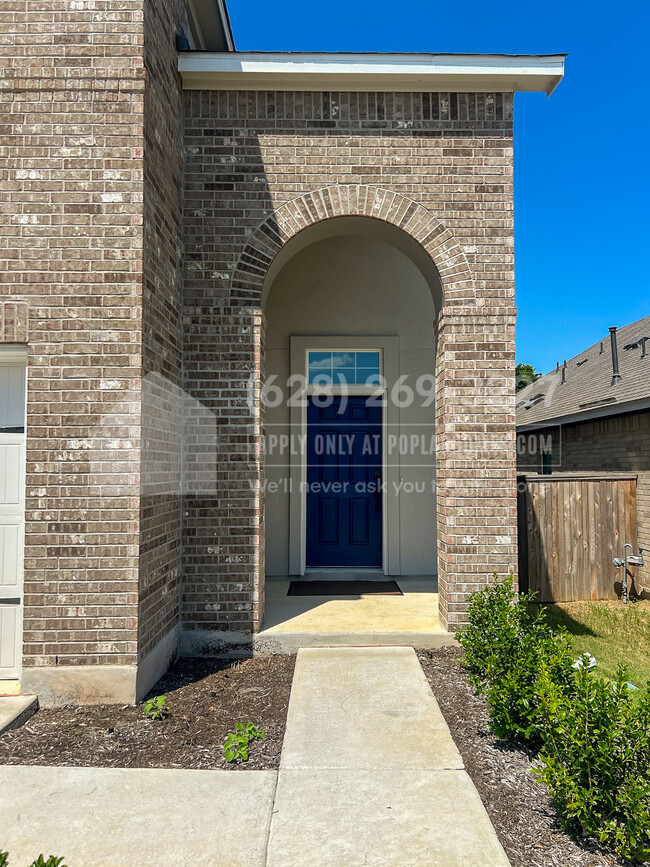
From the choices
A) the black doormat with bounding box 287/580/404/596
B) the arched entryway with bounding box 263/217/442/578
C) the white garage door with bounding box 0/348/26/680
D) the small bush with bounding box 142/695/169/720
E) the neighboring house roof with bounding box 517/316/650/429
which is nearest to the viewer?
the small bush with bounding box 142/695/169/720

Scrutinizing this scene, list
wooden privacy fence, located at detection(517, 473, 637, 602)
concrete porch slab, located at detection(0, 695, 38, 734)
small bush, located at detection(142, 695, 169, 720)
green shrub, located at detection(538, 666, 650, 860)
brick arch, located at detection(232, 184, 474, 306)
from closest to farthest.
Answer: green shrub, located at detection(538, 666, 650, 860) → concrete porch slab, located at detection(0, 695, 38, 734) → small bush, located at detection(142, 695, 169, 720) → brick arch, located at detection(232, 184, 474, 306) → wooden privacy fence, located at detection(517, 473, 637, 602)

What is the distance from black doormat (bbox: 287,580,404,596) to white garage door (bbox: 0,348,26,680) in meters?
2.65

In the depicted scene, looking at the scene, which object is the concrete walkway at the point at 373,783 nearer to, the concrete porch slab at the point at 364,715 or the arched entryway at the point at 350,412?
the concrete porch slab at the point at 364,715

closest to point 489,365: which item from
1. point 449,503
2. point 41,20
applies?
point 449,503

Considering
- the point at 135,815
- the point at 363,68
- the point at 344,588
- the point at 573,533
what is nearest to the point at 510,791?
the point at 135,815

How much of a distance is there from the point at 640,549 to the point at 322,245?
17.9 ft

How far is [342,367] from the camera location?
6.78 m

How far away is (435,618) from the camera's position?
4.84 meters

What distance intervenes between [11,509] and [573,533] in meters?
5.84

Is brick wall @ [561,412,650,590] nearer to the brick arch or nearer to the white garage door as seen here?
the brick arch

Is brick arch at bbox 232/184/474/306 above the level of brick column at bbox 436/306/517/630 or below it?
above

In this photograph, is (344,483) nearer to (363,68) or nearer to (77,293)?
(77,293)

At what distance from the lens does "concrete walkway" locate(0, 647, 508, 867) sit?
222 cm

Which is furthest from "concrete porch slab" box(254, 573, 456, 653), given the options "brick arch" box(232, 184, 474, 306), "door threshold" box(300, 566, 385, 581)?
"brick arch" box(232, 184, 474, 306)
